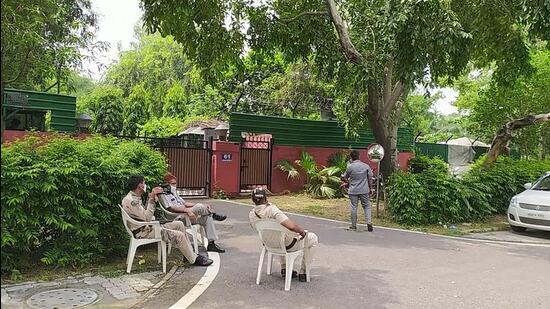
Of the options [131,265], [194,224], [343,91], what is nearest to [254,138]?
[343,91]

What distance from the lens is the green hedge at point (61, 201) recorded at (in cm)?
571

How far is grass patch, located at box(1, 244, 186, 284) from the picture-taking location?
230 inches

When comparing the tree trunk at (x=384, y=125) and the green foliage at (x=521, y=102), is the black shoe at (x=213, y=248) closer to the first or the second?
the tree trunk at (x=384, y=125)

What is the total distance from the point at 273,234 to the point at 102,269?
8.02ft

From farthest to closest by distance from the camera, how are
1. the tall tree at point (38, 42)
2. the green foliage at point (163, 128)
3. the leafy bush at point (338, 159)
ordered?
the green foliage at point (163, 128), the leafy bush at point (338, 159), the tall tree at point (38, 42)

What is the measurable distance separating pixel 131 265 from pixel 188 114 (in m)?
23.8

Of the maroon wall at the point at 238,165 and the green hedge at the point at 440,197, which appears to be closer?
the green hedge at the point at 440,197

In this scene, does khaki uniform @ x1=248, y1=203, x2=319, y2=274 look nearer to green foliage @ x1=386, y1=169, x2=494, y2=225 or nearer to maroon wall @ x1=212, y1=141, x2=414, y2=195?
green foliage @ x1=386, y1=169, x2=494, y2=225

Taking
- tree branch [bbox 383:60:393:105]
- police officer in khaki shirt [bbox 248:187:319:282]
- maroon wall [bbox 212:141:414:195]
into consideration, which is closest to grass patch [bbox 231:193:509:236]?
maroon wall [bbox 212:141:414:195]

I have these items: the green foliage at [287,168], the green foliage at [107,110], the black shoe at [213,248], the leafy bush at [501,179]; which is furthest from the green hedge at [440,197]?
the green foliage at [107,110]

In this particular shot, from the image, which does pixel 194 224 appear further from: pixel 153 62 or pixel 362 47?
pixel 153 62

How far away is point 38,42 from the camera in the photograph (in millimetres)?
10672

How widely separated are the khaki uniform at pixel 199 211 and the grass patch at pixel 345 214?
509 centimetres

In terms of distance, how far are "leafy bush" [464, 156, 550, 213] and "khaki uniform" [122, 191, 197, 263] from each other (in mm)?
8779
